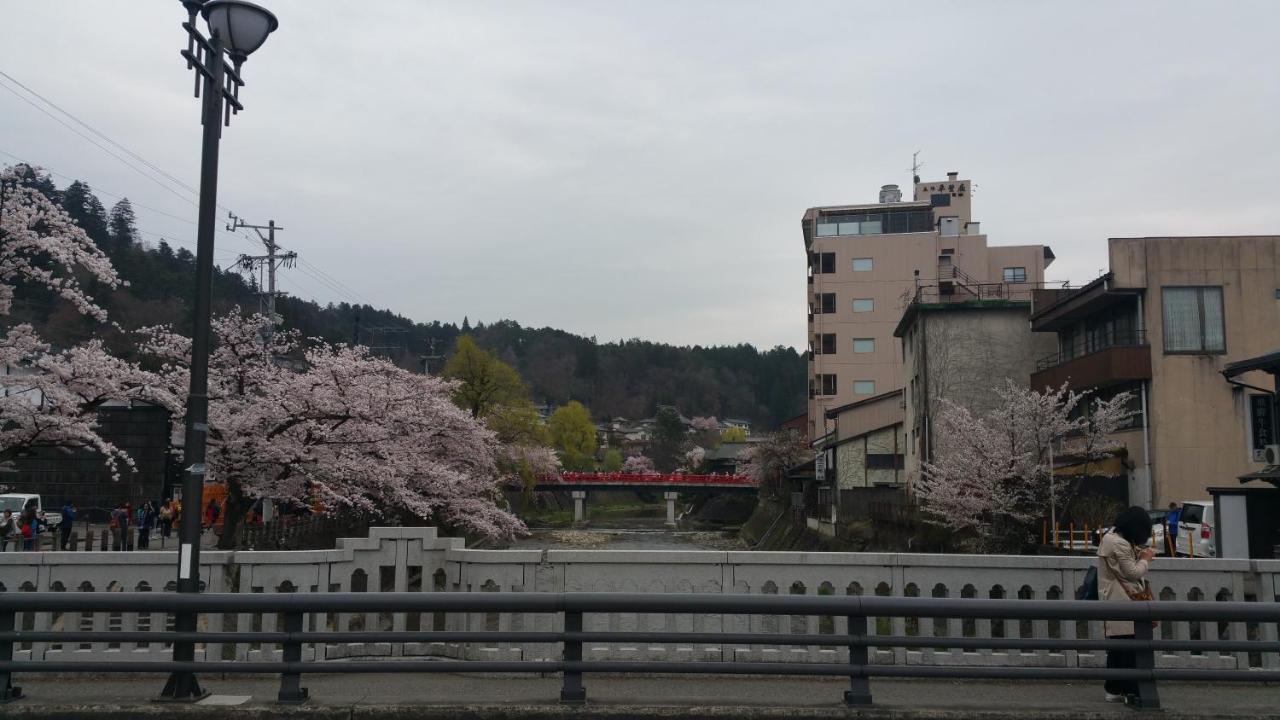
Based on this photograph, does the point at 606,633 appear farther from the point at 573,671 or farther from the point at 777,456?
the point at 777,456

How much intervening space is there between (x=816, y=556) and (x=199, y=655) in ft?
20.1

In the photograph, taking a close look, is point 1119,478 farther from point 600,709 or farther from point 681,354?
point 681,354

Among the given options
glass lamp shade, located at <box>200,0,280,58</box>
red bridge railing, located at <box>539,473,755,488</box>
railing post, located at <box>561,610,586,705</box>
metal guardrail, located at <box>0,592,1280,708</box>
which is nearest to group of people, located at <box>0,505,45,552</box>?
metal guardrail, located at <box>0,592,1280,708</box>

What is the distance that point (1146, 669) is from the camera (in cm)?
714

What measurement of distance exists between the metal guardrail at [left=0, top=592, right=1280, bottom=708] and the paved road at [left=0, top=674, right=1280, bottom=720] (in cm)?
23

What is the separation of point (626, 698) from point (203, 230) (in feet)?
17.0

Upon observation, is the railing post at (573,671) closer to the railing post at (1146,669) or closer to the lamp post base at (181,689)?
the lamp post base at (181,689)

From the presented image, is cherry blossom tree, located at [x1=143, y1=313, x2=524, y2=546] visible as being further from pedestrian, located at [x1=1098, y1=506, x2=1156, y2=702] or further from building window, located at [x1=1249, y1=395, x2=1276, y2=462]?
building window, located at [x1=1249, y1=395, x2=1276, y2=462]

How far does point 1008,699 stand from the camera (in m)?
7.54

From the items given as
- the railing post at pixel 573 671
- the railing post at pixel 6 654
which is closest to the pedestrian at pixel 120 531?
the railing post at pixel 6 654

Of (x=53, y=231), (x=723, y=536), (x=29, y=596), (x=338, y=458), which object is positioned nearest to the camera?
(x=29, y=596)

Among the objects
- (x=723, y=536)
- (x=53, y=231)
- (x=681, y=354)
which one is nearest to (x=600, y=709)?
(x=53, y=231)

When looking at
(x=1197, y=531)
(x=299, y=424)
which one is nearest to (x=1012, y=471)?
(x=1197, y=531)

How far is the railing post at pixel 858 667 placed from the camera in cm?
709
